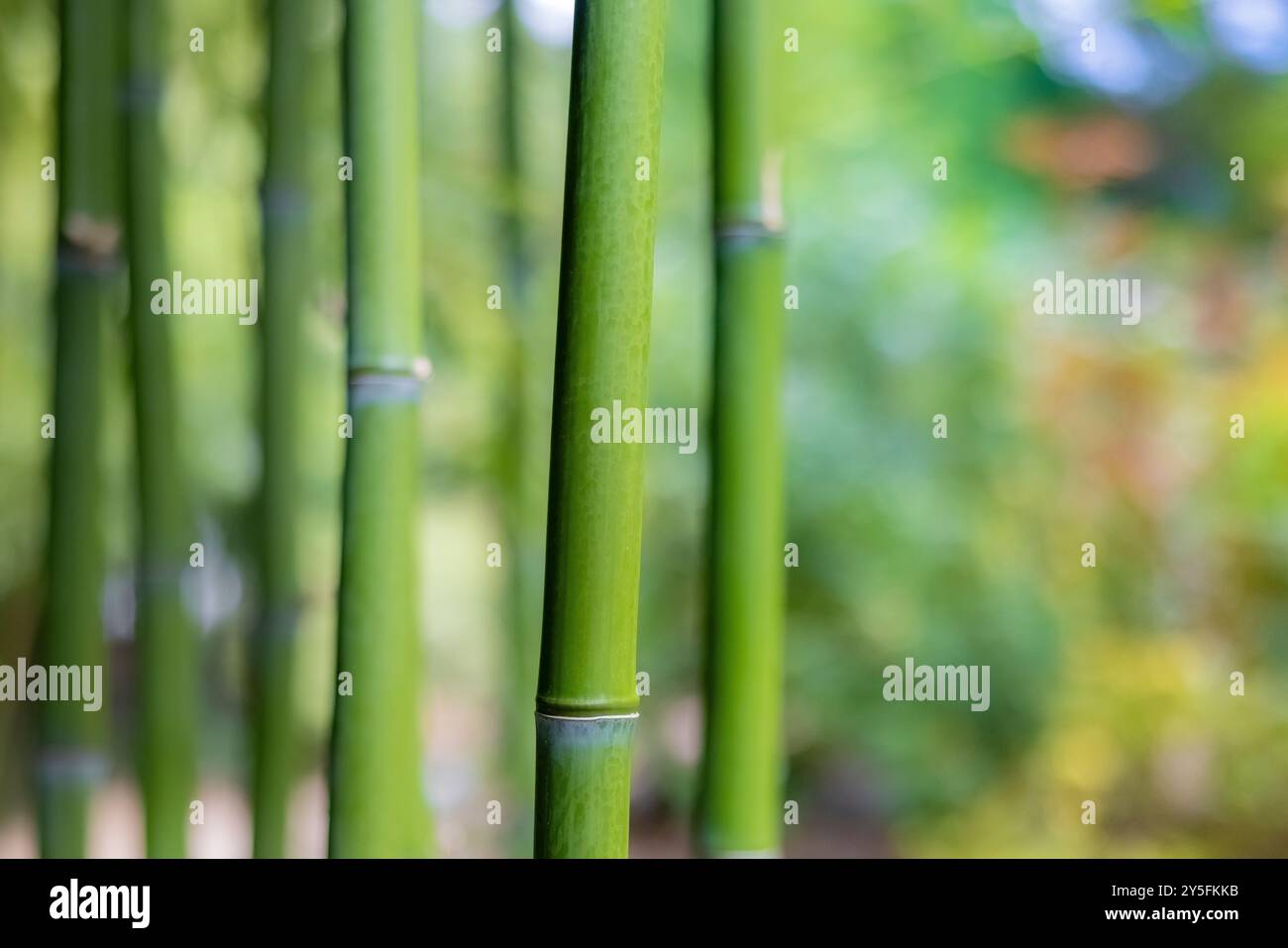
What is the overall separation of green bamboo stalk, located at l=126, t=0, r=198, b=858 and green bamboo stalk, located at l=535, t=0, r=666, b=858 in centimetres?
36

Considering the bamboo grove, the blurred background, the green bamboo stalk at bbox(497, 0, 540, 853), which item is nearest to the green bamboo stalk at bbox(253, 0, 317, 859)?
the bamboo grove

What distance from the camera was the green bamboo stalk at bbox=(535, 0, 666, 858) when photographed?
30cm

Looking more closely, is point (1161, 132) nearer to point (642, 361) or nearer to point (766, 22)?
point (766, 22)

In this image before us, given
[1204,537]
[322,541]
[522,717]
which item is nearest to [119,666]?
[322,541]

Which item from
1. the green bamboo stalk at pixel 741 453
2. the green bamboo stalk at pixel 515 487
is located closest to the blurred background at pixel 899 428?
the green bamboo stalk at pixel 515 487

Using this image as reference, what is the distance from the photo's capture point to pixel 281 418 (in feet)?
2.08

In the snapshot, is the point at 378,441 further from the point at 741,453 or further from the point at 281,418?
the point at 281,418

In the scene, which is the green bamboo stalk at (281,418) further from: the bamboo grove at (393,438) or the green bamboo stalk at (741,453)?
the green bamboo stalk at (741,453)

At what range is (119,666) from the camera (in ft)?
3.06

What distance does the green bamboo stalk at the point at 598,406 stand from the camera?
0.99 ft

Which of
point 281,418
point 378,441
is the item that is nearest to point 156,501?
point 281,418

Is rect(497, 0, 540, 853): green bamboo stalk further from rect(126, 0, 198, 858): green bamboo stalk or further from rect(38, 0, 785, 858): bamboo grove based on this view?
rect(126, 0, 198, 858): green bamboo stalk

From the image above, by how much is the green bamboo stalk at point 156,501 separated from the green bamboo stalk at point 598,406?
36 centimetres

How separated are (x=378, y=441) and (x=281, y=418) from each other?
0.25 meters
